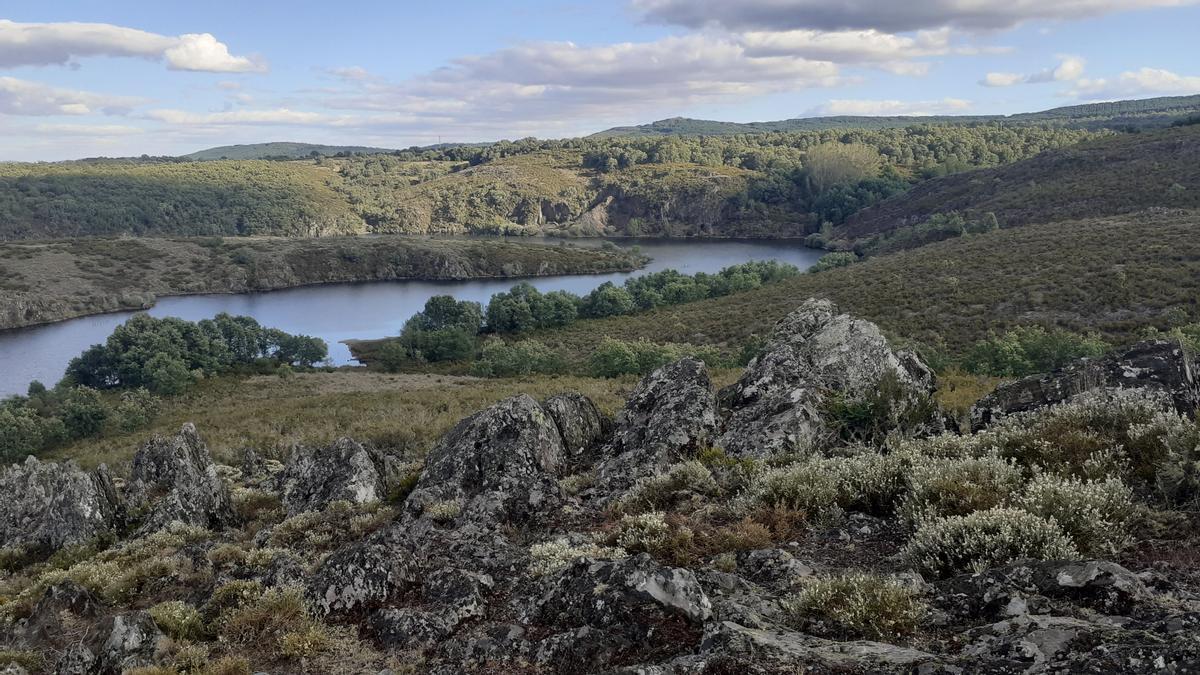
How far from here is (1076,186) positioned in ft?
337

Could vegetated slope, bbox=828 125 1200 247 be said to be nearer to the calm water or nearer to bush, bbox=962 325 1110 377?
the calm water

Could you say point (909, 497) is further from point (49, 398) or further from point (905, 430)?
point (49, 398)

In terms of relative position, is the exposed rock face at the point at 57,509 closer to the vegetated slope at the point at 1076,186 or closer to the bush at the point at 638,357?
the bush at the point at 638,357

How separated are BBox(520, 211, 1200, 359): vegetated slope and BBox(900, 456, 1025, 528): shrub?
39.9m

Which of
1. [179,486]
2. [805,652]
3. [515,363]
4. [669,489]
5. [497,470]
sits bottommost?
[515,363]

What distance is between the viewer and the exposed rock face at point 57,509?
16.3 metres

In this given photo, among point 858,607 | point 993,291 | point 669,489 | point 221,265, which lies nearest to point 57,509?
point 669,489

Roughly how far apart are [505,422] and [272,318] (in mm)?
110277

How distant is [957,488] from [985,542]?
1443 millimetres

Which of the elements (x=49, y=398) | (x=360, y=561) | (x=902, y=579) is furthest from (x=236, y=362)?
(x=902, y=579)

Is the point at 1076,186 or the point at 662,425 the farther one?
the point at 1076,186

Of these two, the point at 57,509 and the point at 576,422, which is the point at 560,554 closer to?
the point at 576,422

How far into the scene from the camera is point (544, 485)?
40.6ft

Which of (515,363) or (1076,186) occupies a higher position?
(1076,186)
